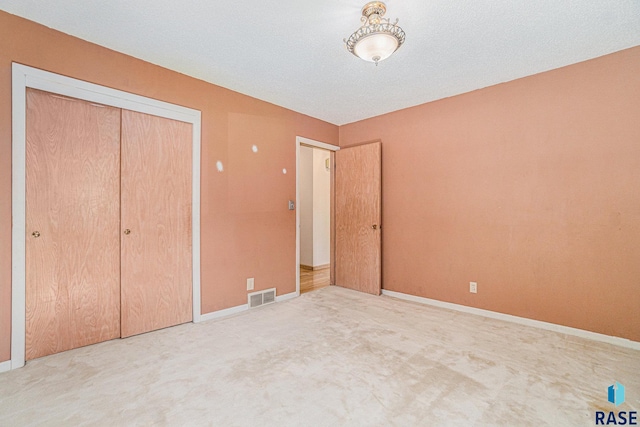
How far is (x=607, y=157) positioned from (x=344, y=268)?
126 inches

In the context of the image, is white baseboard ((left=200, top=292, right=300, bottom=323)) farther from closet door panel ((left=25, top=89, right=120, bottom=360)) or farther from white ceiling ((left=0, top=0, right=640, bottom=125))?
white ceiling ((left=0, top=0, right=640, bottom=125))

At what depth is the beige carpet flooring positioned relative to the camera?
1615 mm

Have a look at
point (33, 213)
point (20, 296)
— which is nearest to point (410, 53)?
point (33, 213)

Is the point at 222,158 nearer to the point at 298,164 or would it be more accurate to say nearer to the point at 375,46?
the point at 298,164

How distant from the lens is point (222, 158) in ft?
10.5

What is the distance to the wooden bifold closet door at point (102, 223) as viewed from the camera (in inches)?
86.5

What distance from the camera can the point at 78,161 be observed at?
236 centimetres

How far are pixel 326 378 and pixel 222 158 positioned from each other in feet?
8.03

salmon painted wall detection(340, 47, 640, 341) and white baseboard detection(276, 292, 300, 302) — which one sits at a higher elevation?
salmon painted wall detection(340, 47, 640, 341)

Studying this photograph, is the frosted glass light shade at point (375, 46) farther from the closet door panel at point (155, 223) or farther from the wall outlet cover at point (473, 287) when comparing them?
the wall outlet cover at point (473, 287)

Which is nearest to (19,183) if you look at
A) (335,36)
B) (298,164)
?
(335,36)

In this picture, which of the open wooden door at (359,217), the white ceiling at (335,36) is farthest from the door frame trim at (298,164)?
the white ceiling at (335,36)

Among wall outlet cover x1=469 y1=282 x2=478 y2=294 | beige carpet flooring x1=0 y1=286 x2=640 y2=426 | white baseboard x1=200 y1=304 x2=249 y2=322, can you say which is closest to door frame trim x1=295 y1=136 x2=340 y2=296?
white baseboard x1=200 y1=304 x2=249 y2=322

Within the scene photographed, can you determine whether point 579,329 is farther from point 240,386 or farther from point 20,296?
point 20,296
